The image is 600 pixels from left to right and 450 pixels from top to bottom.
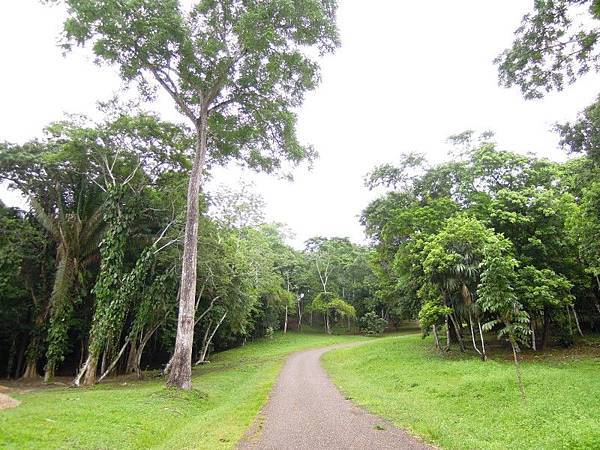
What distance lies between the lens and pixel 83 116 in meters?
18.2

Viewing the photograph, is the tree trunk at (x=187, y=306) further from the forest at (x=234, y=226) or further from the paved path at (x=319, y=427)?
the paved path at (x=319, y=427)

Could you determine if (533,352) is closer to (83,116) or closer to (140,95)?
(140,95)

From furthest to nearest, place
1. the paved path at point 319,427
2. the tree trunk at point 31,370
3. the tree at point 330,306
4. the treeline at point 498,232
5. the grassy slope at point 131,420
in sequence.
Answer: the tree at point 330,306
the tree trunk at point 31,370
the treeline at point 498,232
the grassy slope at point 131,420
the paved path at point 319,427

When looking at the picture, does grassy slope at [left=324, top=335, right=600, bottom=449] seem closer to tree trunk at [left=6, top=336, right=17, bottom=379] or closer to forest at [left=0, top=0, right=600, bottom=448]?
forest at [left=0, top=0, right=600, bottom=448]

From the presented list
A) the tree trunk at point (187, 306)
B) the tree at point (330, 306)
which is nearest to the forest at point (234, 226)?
the tree trunk at point (187, 306)

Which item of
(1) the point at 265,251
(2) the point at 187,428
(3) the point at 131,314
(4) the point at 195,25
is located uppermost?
(4) the point at 195,25

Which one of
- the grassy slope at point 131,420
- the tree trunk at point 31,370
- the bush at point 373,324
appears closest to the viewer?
the grassy slope at point 131,420

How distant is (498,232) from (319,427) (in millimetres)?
16358

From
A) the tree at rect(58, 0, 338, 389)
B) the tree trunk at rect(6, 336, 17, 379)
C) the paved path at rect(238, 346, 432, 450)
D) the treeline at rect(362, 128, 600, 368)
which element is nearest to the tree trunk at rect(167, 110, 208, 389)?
the tree at rect(58, 0, 338, 389)

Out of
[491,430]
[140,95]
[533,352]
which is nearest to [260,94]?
[140,95]

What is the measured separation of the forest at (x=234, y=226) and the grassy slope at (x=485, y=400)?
0.79 ft

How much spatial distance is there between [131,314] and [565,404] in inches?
827

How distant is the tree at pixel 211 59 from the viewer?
44.2 ft

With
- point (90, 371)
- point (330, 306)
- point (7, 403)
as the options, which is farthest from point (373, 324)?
point (7, 403)
